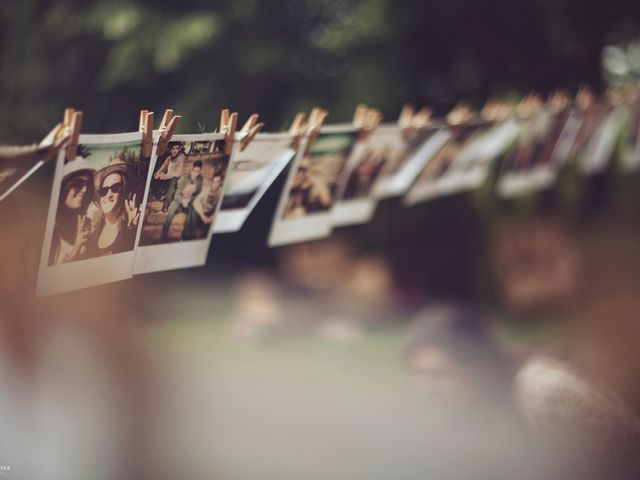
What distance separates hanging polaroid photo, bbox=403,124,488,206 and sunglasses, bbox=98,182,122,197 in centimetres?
97

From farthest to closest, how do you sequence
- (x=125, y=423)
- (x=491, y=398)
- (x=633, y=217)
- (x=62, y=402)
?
(x=633, y=217), (x=491, y=398), (x=125, y=423), (x=62, y=402)

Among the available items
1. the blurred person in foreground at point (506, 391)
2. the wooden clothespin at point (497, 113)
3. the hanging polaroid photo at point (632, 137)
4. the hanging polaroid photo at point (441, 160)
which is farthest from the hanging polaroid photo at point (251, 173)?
the hanging polaroid photo at point (632, 137)

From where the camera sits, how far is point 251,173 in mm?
1439

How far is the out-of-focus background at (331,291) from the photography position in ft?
9.91

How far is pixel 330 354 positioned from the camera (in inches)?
175

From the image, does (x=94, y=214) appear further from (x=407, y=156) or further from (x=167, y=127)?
(x=407, y=156)

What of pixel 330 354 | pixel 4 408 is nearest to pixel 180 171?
pixel 4 408

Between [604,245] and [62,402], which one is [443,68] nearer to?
[604,245]

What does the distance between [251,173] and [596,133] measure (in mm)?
1467

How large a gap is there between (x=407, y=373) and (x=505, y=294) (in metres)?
0.76

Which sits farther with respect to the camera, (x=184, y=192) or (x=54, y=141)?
(x=184, y=192)

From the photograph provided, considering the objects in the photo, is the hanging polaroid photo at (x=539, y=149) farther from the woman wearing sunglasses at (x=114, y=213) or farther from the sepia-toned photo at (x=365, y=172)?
the woman wearing sunglasses at (x=114, y=213)

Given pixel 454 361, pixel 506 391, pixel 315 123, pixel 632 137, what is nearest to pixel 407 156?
pixel 315 123

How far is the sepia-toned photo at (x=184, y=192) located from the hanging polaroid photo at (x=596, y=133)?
138cm
